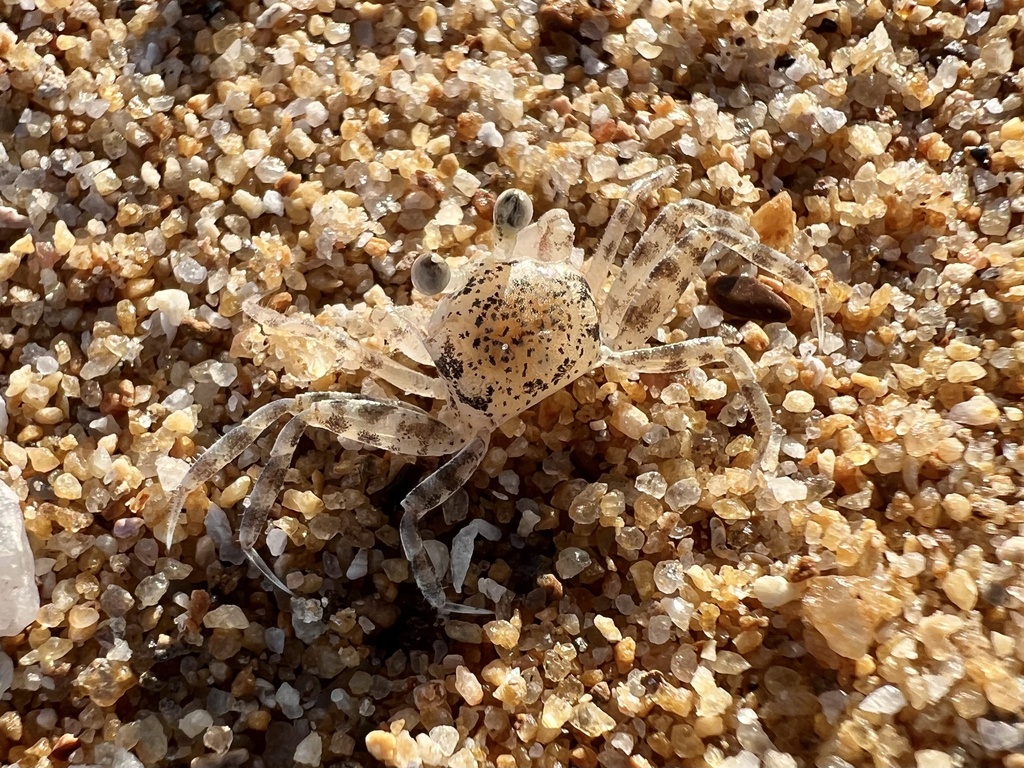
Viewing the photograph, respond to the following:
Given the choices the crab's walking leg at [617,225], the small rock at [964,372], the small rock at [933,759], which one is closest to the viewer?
the small rock at [933,759]

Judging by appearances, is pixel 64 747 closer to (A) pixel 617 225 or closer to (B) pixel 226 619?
(B) pixel 226 619

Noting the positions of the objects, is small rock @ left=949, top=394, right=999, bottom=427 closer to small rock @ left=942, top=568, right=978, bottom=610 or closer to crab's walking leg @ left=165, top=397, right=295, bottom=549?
small rock @ left=942, top=568, right=978, bottom=610

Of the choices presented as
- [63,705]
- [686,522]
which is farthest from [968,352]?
[63,705]

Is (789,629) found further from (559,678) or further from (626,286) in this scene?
(626,286)

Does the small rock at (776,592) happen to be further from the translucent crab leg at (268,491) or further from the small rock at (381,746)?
the translucent crab leg at (268,491)

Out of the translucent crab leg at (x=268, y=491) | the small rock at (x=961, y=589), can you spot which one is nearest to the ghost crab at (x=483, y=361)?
the translucent crab leg at (x=268, y=491)

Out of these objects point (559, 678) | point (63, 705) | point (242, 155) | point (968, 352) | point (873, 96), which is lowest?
point (63, 705)
